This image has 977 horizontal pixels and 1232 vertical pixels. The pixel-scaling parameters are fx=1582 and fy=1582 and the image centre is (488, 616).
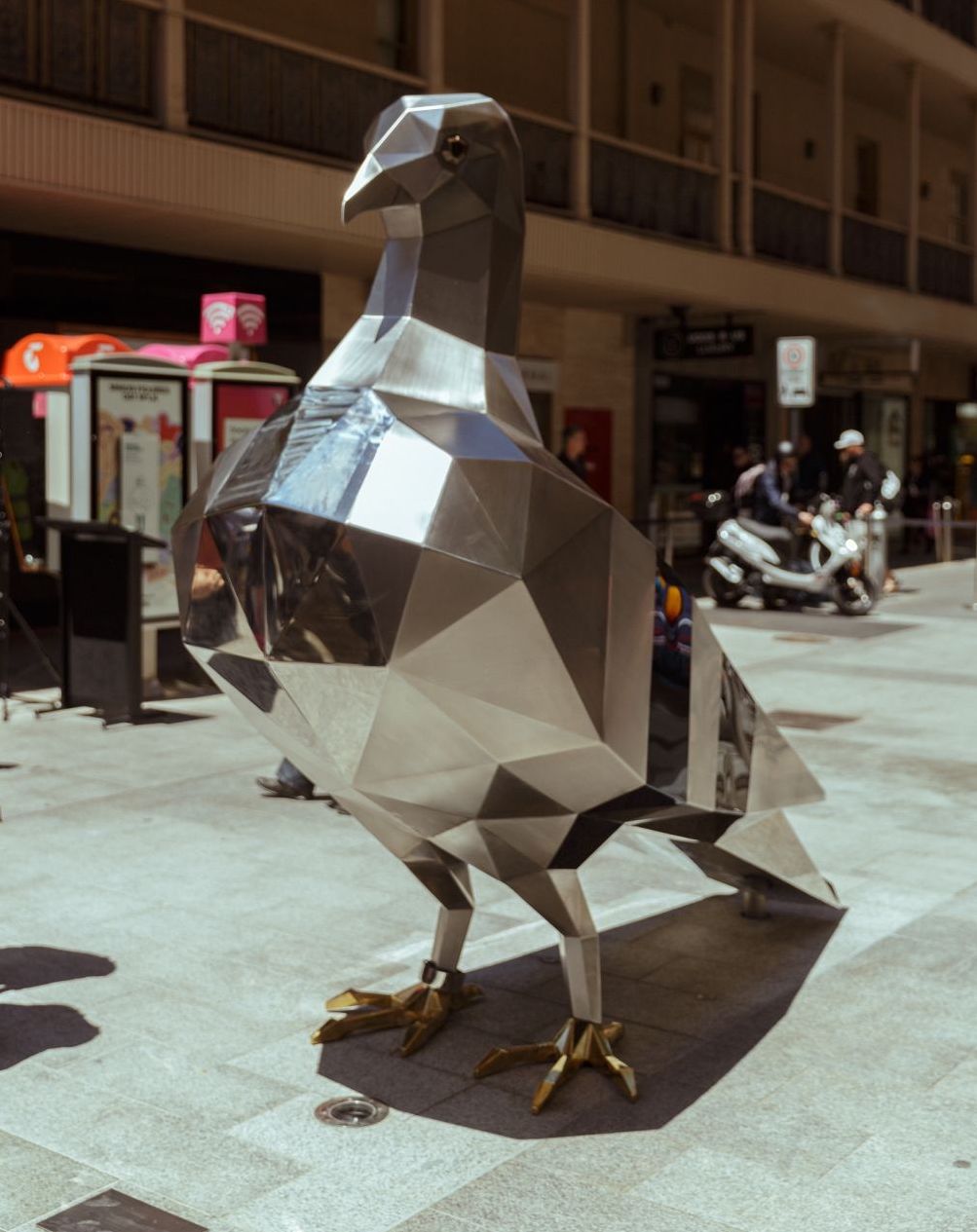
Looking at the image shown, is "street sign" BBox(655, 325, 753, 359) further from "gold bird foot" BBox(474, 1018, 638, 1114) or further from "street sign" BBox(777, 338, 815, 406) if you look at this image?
"gold bird foot" BBox(474, 1018, 638, 1114)

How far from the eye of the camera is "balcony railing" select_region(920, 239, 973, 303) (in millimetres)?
25000

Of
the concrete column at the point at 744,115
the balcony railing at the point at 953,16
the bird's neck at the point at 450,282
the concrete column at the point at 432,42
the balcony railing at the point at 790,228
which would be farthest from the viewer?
the balcony railing at the point at 953,16

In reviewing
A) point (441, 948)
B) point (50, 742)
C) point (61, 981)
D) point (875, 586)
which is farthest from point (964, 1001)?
point (875, 586)

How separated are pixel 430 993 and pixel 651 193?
15333 mm

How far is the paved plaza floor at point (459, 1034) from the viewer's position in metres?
3.46

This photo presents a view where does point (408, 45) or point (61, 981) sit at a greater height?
point (408, 45)

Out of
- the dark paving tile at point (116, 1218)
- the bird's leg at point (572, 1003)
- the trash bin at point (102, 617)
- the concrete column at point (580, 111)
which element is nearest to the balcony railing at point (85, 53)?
the trash bin at point (102, 617)

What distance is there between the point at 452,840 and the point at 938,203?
29774 millimetres

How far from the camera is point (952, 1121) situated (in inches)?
151

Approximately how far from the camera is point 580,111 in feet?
55.6

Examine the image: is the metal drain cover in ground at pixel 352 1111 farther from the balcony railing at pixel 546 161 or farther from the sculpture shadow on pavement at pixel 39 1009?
the balcony railing at pixel 546 161

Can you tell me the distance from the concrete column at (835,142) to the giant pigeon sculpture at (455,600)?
18637 millimetres

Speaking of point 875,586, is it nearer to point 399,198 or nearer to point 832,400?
point 832,400

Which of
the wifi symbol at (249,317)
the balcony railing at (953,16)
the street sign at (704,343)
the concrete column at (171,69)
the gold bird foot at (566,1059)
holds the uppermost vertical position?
the balcony railing at (953,16)
